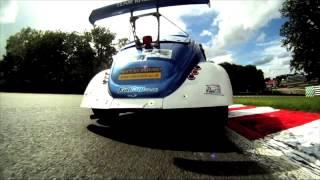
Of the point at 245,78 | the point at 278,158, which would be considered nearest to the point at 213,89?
the point at 278,158

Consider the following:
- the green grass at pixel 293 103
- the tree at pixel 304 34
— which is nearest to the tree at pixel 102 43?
the tree at pixel 304 34

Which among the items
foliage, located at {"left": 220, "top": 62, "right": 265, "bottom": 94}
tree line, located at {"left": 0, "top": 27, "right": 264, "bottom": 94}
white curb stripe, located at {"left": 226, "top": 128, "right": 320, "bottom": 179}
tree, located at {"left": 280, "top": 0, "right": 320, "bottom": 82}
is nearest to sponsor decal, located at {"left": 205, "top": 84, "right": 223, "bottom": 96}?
white curb stripe, located at {"left": 226, "top": 128, "right": 320, "bottom": 179}

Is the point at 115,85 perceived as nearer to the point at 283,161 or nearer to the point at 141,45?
the point at 141,45

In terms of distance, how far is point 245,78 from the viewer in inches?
3999

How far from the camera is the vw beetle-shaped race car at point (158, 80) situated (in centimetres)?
422

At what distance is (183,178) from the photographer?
247 centimetres

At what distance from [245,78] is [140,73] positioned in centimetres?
10099

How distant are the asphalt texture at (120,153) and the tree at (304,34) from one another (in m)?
→ 34.5

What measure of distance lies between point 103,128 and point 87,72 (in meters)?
59.5

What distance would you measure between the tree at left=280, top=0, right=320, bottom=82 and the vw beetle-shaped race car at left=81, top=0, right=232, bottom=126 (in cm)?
3400

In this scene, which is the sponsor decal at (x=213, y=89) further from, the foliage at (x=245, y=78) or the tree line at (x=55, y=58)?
the foliage at (x=245, y=78)

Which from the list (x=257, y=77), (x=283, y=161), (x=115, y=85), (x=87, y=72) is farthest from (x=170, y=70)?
(x=257, y=77)

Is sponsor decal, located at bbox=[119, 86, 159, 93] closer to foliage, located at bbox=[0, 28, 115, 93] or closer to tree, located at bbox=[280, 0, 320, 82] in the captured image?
tree, located at bbox=[280, 0, 320, 82]

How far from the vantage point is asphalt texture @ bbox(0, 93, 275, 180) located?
8.37ft
